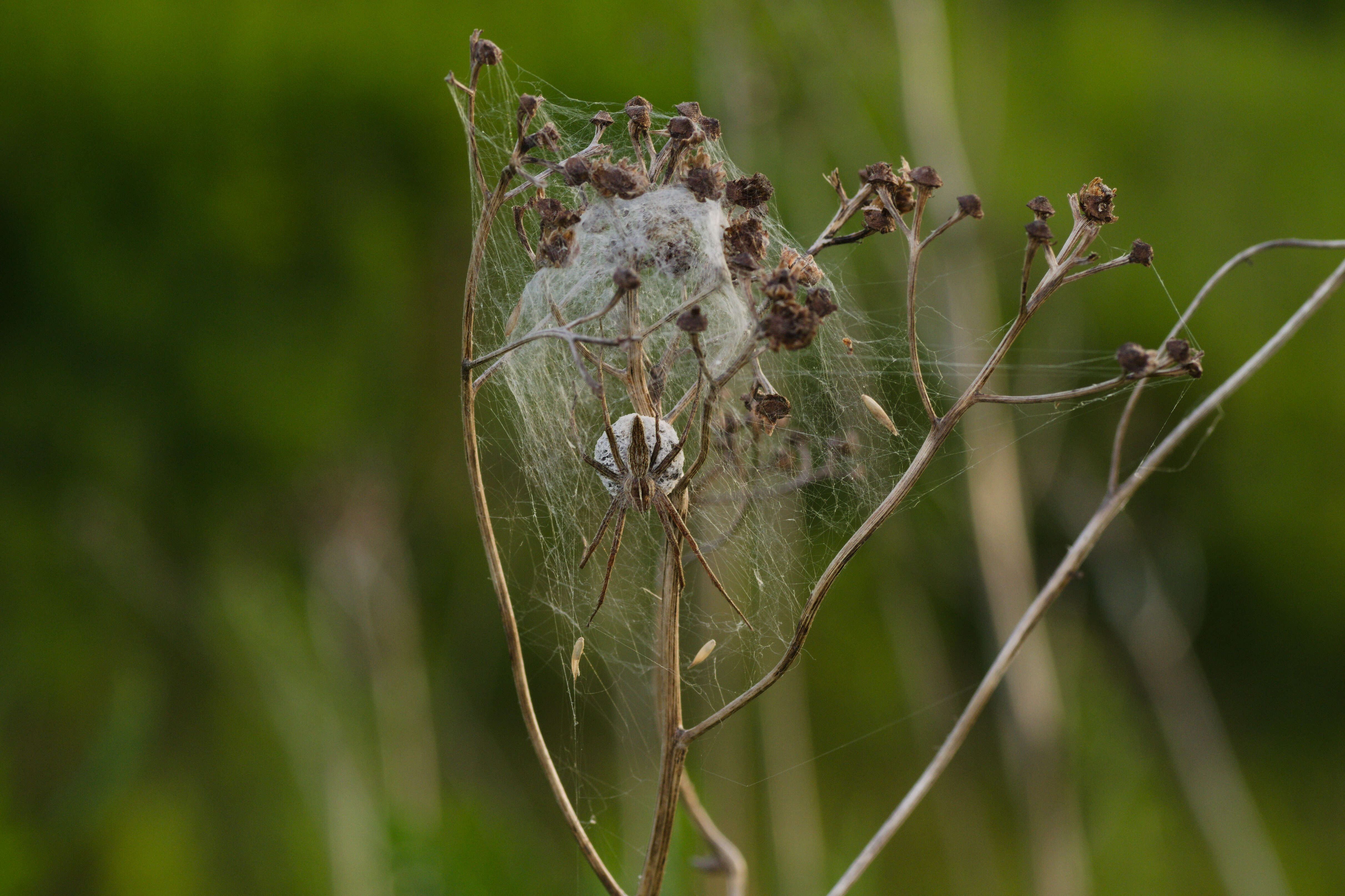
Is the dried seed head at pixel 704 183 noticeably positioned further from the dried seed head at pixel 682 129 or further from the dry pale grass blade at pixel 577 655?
the dry pale grass blade at pixel 577 655

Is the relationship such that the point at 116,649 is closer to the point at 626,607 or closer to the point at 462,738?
the point at 462,738

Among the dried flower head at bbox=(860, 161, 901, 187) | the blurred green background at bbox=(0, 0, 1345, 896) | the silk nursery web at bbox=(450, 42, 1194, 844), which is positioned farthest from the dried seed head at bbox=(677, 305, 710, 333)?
the blurred green background at bbox=(0, 0, 1345, 896)

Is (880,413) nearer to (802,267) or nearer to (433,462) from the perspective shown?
(802,267)

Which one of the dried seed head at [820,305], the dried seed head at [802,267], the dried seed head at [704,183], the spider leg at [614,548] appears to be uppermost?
the dried seed head at [704,183]

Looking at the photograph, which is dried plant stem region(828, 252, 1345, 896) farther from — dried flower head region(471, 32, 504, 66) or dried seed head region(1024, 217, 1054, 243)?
dried flower head region(471, 32, 504, 66)

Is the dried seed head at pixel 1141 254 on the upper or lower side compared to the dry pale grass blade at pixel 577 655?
upper

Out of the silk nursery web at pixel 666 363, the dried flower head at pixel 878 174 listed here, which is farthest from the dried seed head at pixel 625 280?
the dried flower head at pixel 878 174

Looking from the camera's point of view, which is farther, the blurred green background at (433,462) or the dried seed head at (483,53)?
the blurred green background at (433,462)
